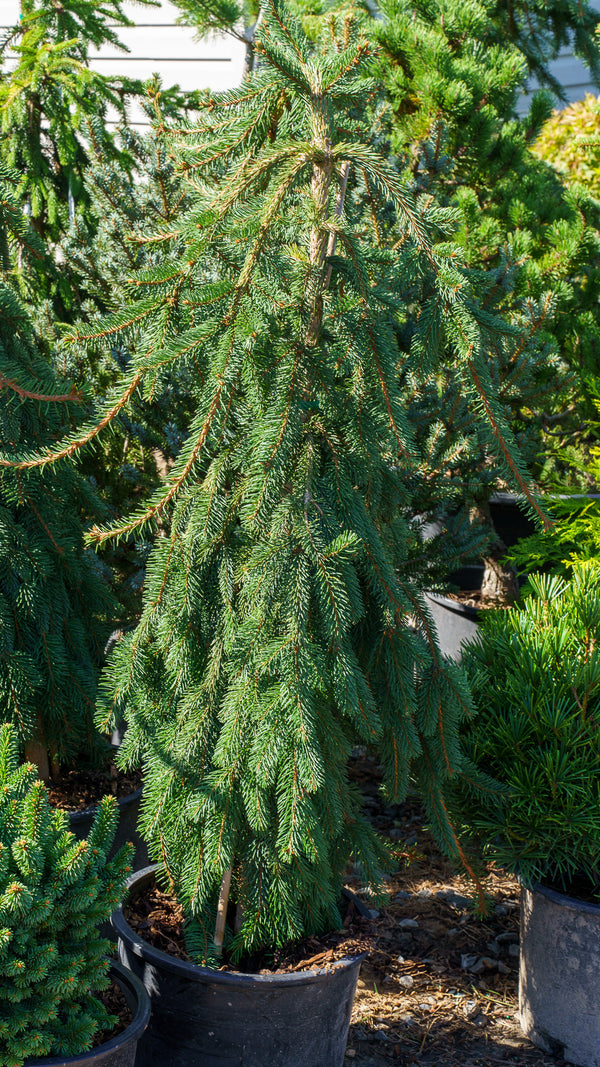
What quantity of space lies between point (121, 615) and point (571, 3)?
4.62 meters

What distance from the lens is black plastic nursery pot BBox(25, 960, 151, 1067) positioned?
1.52 metres

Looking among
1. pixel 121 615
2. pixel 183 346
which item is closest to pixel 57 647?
pixel 121 615

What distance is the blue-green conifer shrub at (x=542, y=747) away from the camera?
220 cm

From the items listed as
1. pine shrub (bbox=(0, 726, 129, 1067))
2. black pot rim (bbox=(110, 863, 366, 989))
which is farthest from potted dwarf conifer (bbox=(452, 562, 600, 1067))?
pine shrub (bbox=(0, 726, 129, 1067))

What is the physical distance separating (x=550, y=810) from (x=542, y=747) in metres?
0.18

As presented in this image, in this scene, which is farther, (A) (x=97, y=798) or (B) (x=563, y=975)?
(A) (x=97, y=798)

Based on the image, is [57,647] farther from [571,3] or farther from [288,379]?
[571,3]

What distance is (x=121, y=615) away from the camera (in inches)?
108

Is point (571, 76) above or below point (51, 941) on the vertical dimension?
above

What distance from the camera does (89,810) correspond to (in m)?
2.37

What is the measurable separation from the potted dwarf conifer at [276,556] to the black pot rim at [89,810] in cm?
47

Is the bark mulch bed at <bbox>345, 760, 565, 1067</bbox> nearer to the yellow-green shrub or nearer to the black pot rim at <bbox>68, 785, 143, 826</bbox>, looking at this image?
the black pot rim at <bbox>68, 785, 143, 826</bbox>

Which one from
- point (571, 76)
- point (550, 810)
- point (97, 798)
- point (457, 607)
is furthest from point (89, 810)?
point (571, 76)

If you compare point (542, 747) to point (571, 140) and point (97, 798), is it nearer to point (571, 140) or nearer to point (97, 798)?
point (97, 798)
